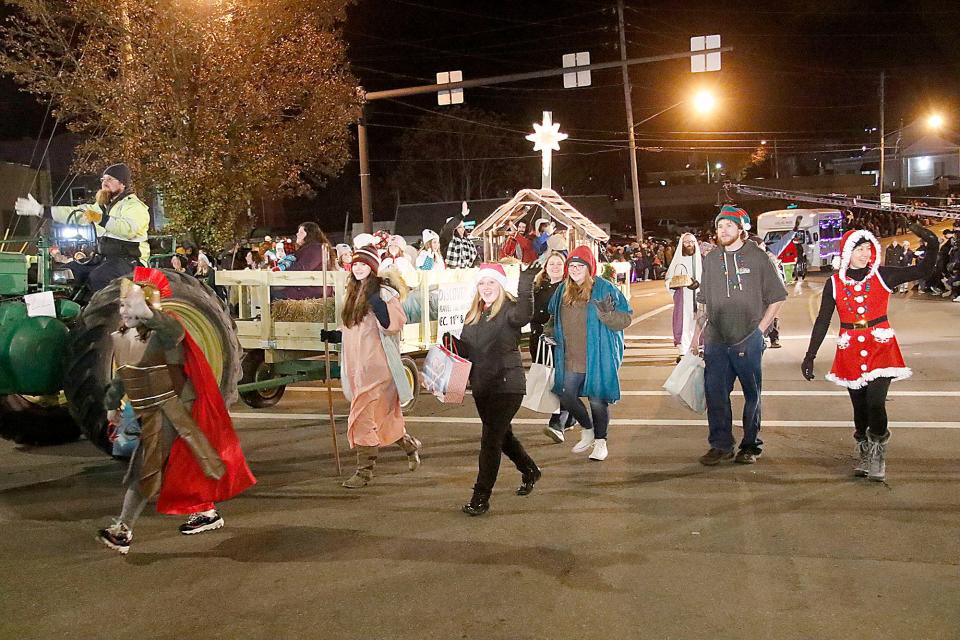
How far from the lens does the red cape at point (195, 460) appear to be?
5891 mm

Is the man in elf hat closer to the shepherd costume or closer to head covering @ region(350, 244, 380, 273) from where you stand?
head covering @ region(350, 244, 380, 273)

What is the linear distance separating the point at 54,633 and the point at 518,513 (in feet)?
9.70

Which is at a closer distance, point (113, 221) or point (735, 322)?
point (735, 322)

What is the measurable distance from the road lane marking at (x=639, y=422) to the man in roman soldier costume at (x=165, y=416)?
4026 mm

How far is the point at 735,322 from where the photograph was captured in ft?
24.6

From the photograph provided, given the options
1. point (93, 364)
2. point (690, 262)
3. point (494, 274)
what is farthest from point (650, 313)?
point (93, 364)

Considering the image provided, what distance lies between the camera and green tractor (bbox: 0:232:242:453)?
23.6 ft

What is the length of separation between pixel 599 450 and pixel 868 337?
2.30 meters

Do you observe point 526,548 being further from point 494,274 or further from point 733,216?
point 733,216

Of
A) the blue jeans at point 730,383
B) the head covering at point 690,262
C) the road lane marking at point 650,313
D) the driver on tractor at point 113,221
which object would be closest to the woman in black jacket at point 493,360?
the blue jeans at point 730,383

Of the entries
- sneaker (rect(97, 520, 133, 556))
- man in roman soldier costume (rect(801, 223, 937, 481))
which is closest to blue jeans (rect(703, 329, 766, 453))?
man in roman soldier costume (rect(801, 223, 937, 481))

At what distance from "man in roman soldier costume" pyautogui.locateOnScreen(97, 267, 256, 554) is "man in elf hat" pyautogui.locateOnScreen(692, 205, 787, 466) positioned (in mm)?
3874

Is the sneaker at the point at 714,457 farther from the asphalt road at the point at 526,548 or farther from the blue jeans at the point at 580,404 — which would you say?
the blue jeans at the point at 580,404

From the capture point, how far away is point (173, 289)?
25.6 feet
